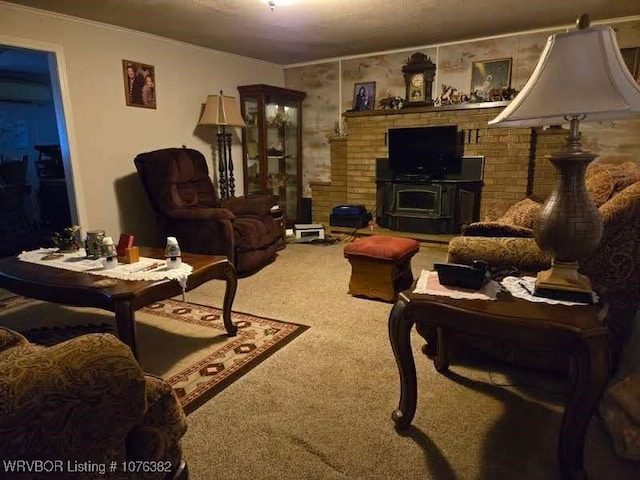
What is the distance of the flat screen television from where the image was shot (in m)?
4.60

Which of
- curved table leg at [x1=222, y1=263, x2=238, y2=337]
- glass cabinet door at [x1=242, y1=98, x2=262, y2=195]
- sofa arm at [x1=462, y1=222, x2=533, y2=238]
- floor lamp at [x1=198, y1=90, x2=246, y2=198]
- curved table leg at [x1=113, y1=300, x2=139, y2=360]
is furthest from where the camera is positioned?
glass cabinet door at [x1=242, y1=98, x2=262, y2=195]

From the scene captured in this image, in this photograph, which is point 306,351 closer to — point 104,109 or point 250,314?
point 250,314

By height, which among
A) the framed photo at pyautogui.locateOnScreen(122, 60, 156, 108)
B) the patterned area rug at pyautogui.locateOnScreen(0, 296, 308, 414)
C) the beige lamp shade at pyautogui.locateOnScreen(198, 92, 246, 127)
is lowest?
the patterned area rug at pyautogui.locateOnScreen(0, 296, 308, 414)

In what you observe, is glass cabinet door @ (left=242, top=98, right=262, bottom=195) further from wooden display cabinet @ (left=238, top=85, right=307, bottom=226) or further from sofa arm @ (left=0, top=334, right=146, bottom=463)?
sofa arm @ (left=0, top=334, right=146, bottom=463)

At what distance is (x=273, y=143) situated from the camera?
208 inches

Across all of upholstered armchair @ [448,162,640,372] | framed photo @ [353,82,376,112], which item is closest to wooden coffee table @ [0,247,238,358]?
upholstered armchair @ [448,162,640,372]

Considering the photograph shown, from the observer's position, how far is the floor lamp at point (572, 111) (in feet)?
4.09

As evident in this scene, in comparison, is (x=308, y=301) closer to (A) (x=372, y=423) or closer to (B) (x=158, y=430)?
(A) (x=372, y=423)

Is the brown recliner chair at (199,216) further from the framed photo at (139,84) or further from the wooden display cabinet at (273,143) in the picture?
the wooden display cabinet at (273,143)

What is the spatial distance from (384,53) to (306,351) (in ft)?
13.4

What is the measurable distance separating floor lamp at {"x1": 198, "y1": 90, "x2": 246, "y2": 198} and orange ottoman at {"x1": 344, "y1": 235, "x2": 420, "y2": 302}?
7.62ft

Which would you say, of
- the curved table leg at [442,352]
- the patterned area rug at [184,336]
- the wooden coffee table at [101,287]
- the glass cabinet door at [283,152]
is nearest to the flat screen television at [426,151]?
the glass cabinet door at [283,152]

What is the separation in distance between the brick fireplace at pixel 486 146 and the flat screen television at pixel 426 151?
12cm

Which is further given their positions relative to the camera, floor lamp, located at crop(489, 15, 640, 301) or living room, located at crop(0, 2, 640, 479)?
living room, located at crop(0, 2, 640, 479)
